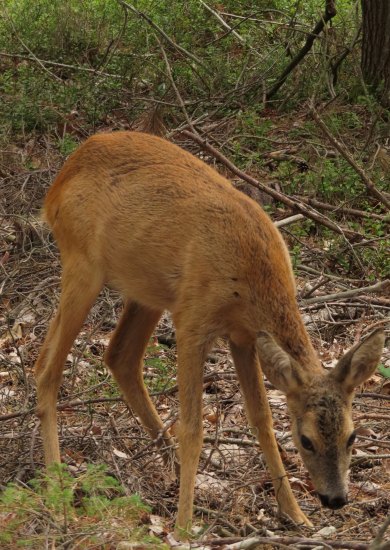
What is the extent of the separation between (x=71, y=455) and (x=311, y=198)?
4583 millimetres

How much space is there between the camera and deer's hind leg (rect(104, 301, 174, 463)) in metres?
7.45

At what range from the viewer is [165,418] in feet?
26.2

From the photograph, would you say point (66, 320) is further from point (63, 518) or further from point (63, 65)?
point (63, 65)

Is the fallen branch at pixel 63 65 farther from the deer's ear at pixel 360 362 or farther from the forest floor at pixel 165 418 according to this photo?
the deer's ear at pixel 360 362

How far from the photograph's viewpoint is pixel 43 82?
42.5ft

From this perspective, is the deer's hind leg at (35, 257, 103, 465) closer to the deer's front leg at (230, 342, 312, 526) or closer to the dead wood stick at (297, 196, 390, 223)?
the deer's front leg at (230, 342, 312, 526)

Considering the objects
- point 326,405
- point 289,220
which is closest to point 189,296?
point 326,405

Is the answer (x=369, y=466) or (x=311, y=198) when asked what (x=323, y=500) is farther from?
(x=311, y=198)

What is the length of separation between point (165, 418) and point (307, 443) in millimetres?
2305

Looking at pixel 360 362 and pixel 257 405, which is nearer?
pixel 360 362

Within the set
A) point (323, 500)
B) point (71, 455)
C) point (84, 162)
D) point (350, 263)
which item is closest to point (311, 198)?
point (350, 263)

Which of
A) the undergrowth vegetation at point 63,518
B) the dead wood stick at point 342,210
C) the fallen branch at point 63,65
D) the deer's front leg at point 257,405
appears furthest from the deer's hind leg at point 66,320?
the fallen branch at point 63,65

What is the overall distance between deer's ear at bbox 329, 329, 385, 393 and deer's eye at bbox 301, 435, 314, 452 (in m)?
0.34

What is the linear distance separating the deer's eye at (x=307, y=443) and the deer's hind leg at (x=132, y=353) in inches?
67.6
